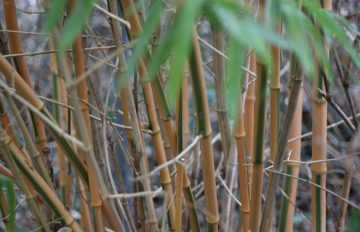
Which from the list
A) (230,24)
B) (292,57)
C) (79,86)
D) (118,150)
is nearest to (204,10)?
(230,24)

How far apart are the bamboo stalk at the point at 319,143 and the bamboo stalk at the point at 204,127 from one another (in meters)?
0.20

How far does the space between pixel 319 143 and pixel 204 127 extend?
30 cm

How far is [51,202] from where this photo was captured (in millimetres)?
906

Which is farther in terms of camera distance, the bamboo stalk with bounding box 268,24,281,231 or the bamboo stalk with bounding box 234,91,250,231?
the bamboo stalk with bounding box 234,91,250,231

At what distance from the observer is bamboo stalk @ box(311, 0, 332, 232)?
93cm

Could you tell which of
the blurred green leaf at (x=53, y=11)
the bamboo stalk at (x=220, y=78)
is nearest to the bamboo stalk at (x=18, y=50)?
the bamboo stalk at (x=220, y=78)

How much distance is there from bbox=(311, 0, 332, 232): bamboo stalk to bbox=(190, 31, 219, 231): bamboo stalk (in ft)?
0.65

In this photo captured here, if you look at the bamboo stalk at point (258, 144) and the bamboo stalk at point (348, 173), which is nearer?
the bamboo stalk at point (258, 144)

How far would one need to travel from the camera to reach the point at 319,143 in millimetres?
975

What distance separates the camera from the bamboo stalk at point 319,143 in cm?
93

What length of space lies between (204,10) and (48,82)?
4.75 ft

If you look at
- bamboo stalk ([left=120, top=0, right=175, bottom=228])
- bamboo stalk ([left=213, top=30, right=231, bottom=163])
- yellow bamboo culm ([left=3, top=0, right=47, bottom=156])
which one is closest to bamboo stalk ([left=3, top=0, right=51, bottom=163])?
yellow bamboo culm ([left=3, top=0, right=47, bottom=156])

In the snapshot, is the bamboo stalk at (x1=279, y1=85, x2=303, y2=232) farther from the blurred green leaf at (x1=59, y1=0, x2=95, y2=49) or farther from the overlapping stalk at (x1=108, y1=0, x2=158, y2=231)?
the blurred green leaf at (x1=59, y1=0, x2=95, y2=49)

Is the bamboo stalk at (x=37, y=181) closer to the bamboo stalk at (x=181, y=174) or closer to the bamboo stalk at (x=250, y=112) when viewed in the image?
the bamboo stalk at (x=181, y=174)
